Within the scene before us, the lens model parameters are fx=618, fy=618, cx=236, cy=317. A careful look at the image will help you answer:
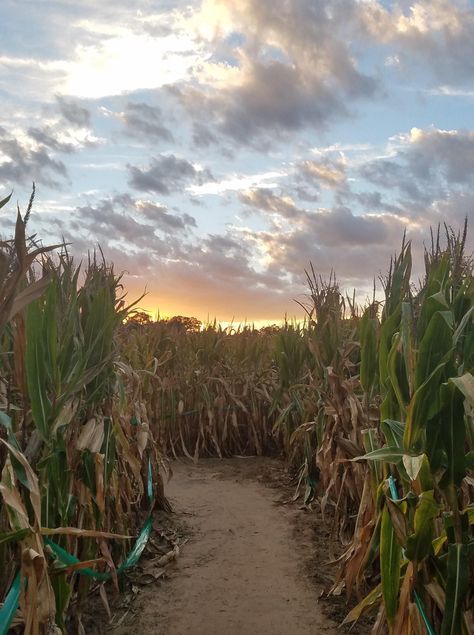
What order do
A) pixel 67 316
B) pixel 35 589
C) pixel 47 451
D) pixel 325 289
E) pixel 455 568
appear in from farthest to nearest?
pixel 325 289, pixel 67 316, pixel 47 451, pixel 455 568, pixel 35 589

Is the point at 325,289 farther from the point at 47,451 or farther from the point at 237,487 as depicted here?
the point at 47,451

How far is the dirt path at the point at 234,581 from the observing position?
3.81 meters

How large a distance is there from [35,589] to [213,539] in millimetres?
3297

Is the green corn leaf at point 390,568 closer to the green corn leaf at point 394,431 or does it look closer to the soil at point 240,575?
the green corn leaf at point 394,431

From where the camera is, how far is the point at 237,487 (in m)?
7.20

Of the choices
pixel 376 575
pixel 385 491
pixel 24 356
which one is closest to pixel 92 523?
pixel 24 356

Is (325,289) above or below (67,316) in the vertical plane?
above

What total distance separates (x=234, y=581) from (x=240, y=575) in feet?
0.35

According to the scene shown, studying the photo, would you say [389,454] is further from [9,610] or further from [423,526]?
[9,610]

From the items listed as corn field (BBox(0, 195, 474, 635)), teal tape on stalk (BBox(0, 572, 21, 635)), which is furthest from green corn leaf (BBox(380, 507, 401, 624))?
teal tape on stalk (BBox(0, 572, 21, 635))

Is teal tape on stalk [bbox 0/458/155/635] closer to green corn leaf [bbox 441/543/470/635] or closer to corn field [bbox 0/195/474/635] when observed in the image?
corn field [bbox 0/195/474/635]

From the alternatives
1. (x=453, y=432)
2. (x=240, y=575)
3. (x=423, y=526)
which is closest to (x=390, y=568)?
(x=423, y=526)

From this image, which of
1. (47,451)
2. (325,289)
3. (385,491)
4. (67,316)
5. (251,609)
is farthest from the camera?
(325,289)

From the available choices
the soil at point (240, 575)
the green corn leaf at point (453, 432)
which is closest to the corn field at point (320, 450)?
the green corn leaf at point (453, 432)
